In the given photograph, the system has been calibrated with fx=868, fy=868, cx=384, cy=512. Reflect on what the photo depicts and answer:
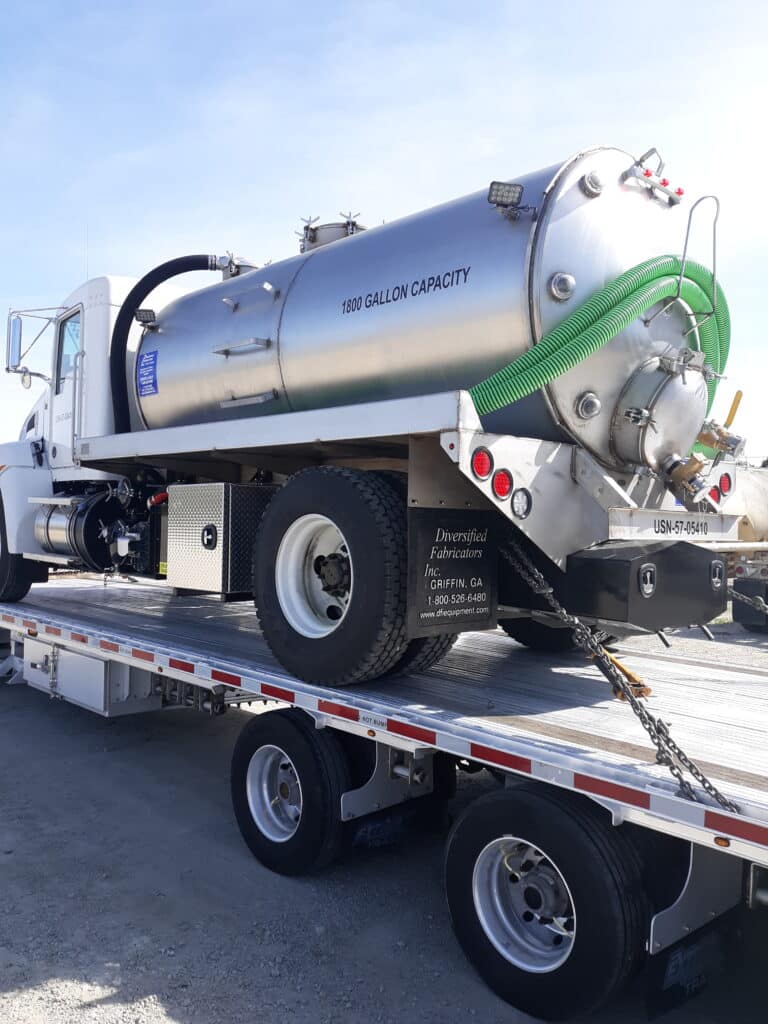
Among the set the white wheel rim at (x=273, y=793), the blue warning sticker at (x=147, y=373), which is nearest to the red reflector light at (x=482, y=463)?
the white wheel rim at (x=273, y=793)

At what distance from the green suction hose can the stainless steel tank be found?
4.4 inches

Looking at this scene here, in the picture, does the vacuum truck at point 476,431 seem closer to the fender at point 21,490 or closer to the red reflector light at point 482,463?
the red reflector light at point 482,463

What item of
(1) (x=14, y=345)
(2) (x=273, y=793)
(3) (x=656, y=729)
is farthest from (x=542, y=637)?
(1) (x=14, y=345)

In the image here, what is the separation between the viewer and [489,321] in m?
4.34

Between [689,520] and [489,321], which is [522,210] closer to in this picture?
[489,321]

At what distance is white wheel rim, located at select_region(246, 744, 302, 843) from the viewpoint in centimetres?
450

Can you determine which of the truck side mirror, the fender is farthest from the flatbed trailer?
the truck side mirror

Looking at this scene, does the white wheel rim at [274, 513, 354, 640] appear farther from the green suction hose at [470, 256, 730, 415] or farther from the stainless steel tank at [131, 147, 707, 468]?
the green suction hose at [470, 256, 730, 415]

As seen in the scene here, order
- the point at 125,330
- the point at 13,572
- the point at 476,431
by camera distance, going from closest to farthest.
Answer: the point at 476,431
the point at 125,330
the point at 13,572

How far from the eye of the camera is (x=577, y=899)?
2988mm

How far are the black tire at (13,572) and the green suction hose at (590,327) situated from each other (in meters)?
5.69

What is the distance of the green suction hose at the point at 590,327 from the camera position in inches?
155

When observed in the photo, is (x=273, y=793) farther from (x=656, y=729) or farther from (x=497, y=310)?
(x=497, y=310)

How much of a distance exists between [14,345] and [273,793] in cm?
560
